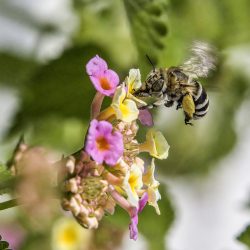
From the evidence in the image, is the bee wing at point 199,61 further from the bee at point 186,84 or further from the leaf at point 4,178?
the leaf at point 4,178

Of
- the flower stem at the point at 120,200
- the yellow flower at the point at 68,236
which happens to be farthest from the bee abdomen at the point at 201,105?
the yellow flower at the point at 68,236

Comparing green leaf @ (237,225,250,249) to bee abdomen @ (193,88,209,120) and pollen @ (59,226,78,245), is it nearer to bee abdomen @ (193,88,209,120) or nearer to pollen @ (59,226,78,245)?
bee abdomen @ (193,88,209,120)

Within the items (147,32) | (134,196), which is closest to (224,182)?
(147,32)

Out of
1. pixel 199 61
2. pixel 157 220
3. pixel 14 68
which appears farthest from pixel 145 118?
pixel 14 68

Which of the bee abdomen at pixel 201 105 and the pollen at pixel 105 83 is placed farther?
the bee abdomen at pixel 201 105

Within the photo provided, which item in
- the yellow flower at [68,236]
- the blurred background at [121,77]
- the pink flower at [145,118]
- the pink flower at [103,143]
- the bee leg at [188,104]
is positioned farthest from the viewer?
the yellow flower at [68,236]

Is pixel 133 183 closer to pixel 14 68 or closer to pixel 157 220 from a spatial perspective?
pixel 157 220

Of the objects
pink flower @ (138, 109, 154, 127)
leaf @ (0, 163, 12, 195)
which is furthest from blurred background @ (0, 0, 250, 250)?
leaf @ (0, 163, 12, 195)

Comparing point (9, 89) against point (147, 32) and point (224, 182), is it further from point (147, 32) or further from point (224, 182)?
point (224, 182)
